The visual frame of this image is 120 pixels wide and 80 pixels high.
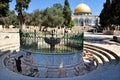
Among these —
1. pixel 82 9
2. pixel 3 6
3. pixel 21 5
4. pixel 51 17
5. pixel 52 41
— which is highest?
pixel 82 9

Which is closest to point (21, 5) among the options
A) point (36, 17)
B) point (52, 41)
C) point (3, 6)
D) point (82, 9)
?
point (36, 17)

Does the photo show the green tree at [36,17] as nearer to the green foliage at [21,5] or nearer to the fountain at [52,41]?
the green foliage at [21,5]

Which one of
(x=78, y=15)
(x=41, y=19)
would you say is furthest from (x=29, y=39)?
(x=78, y=15)

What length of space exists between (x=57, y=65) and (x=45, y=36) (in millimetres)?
2038

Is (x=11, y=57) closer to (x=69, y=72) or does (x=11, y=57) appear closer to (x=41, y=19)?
(x=69, y=72)

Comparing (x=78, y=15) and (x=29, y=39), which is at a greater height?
(x=78, y=15)

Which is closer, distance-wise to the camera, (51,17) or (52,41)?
(52,41)

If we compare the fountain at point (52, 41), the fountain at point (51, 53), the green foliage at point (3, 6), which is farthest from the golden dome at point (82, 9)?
the fountain at point (52, 41)

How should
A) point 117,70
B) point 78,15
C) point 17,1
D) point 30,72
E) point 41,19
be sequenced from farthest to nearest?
point 78,15, point 41,19, point 17,1, point 30,72, point 117,70

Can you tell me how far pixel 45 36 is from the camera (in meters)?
12.2

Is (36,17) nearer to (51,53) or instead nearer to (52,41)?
(52,41)

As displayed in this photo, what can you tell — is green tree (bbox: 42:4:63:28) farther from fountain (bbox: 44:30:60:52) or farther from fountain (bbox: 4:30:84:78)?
fountain (bbox: 44:30:60:52)

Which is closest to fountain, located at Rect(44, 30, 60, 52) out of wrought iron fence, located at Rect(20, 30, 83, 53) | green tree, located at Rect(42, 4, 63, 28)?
wrought iron fence, located at Rect(20, 30, 83, 53)

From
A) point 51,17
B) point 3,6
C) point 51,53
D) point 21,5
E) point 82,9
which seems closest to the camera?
point 51,53
